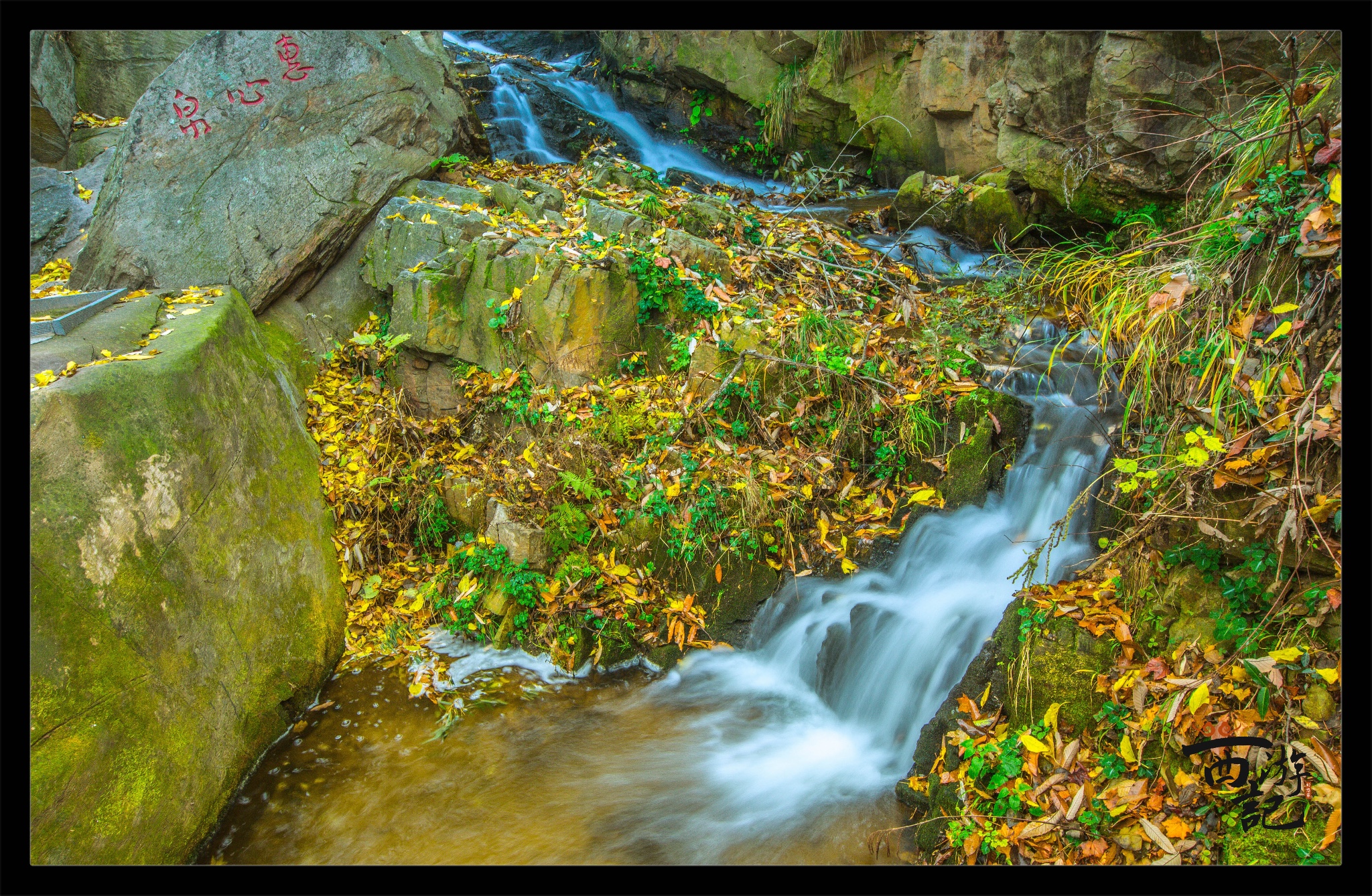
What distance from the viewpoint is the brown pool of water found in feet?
11.8

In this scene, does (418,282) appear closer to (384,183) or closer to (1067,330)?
(384,183)

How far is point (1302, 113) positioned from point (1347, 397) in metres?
1.68

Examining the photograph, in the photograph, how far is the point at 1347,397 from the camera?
2.65 meters

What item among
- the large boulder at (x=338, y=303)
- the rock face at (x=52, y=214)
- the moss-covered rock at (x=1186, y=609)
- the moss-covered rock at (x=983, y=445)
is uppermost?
the rock face at (x=52, y=214)

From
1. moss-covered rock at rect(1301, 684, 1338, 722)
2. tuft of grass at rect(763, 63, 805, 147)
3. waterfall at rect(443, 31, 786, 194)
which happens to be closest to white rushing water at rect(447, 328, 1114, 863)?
moss-covered rock at rect(1301, 684, 1338, 722)

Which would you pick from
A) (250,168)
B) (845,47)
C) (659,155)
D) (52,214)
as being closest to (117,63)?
(52,214)

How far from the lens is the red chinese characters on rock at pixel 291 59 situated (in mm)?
6109

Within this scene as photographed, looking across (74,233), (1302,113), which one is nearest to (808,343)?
(1302,113)

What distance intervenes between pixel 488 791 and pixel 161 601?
2.03 meters

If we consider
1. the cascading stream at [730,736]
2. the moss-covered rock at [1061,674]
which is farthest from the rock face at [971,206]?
the moss-covered rock at [1061,674]

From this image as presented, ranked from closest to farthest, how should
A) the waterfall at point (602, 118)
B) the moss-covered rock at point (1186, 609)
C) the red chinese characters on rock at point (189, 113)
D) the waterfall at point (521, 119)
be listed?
1. the moss-covered rock at point (1186, 609)
2. the red chinese characters on rock at point (189, 113)
3. the waterfall at point (521, 119)
4. the waterfall at point (602, 118)

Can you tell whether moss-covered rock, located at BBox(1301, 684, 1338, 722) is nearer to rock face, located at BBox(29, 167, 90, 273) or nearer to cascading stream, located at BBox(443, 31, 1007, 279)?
cascading stream, located at BBox(443, 31, 1007, 279)

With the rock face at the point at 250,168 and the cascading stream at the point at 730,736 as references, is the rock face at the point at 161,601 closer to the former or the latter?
the cascading stream at the point at 730,736

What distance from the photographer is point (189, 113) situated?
19.6ft
